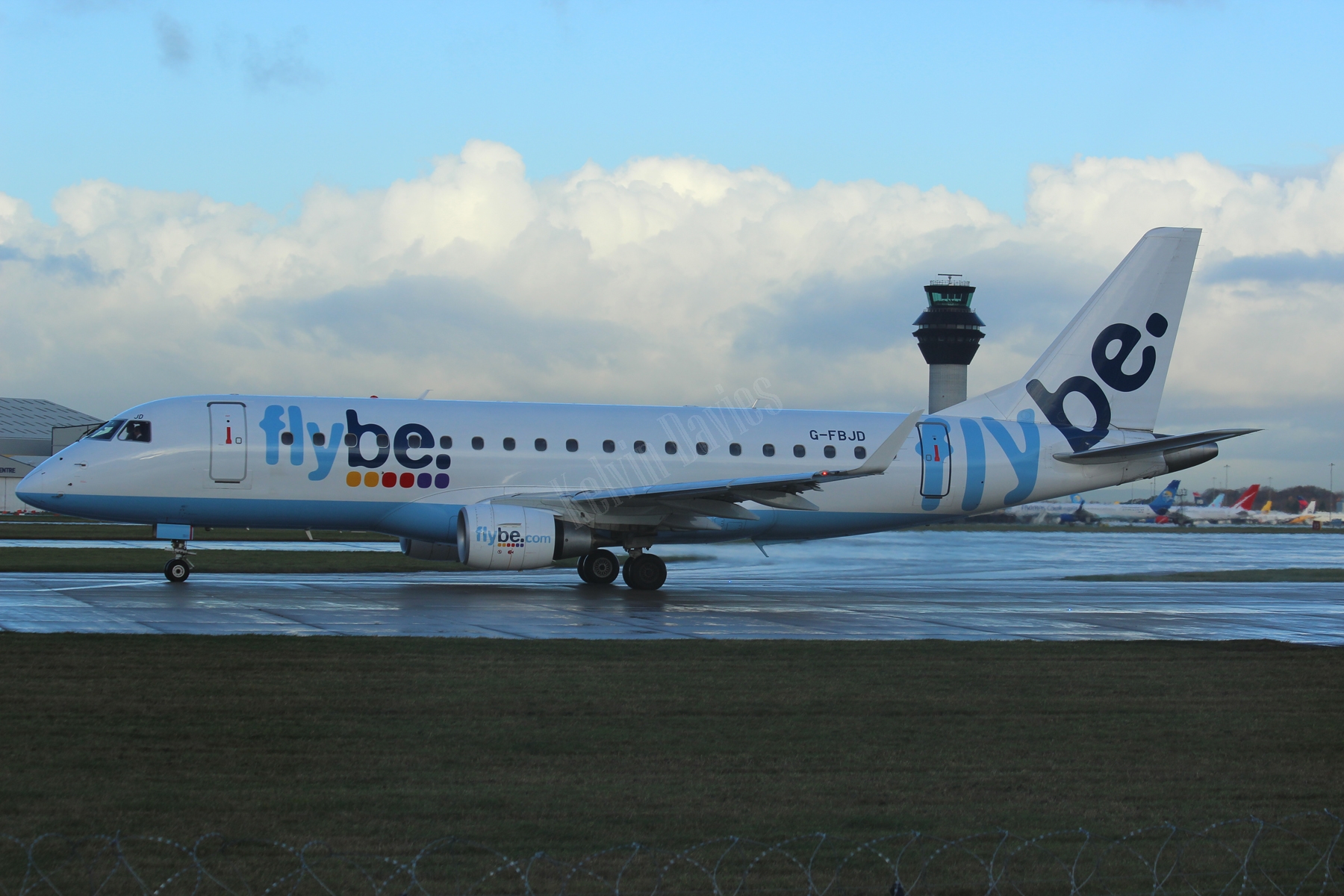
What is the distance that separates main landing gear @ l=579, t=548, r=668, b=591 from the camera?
25219 mm

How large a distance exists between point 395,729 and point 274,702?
158cm

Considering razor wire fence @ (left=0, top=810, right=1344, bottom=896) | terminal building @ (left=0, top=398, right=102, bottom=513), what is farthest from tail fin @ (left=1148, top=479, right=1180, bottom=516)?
razor wire fence @ (left=0, top=810, right=1344, bottom=896)

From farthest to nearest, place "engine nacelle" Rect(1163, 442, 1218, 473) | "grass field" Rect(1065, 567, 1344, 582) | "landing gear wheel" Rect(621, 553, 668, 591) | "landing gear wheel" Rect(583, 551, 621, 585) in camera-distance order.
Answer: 1. "grass field" Rect(1065, 567, 1344, 582)
2. "engine nacelle" Rect(1163, 442, 1218, 473)
3. "landing gear wheel" Rect(583, 551, 621, 585)
4. "landing gear wheel" Rect(621, 553, 668, 591)

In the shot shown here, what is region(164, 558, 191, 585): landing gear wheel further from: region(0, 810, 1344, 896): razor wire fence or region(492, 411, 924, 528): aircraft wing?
region(0, 810, 1344, 896): razor wire fence

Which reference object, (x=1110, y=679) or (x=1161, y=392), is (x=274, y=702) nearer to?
(x=1110, y=679)

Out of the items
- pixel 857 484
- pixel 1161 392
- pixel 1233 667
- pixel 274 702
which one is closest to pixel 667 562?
pixel 857 484

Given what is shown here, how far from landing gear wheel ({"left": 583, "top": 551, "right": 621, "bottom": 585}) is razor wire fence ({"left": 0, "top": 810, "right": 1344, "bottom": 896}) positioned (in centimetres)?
Result: 1900

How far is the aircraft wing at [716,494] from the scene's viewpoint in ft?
77.4

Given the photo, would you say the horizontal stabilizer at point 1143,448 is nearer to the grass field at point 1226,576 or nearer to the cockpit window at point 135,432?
the grass field at point 1226,576

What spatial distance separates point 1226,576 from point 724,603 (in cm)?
1891

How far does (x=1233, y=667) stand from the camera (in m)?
14.6

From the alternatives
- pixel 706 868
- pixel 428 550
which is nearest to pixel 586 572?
pixel 428 550

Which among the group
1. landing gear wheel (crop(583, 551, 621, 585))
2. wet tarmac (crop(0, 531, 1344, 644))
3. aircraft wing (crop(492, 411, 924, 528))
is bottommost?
wet tarmac (crop(0, 531, 1344, 644))

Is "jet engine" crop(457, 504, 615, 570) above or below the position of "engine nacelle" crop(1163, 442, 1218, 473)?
below
